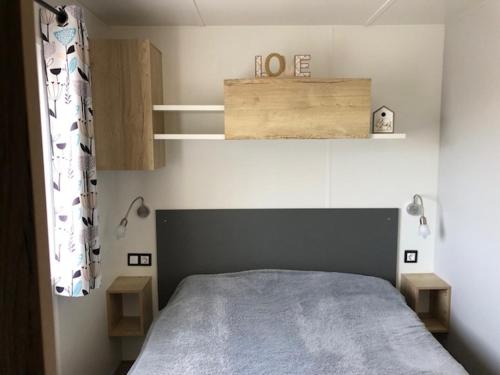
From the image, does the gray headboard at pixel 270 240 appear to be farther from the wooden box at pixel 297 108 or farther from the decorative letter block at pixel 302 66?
the decorative letter block at pixel 302 66

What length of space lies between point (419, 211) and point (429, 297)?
2.11ft

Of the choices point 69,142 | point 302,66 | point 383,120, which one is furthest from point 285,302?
point 69,142

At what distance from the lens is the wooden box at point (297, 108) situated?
7.84 ft

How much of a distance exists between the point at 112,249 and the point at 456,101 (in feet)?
8.22

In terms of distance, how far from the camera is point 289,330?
225 cm

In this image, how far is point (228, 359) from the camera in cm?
197

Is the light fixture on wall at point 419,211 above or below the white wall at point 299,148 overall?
below

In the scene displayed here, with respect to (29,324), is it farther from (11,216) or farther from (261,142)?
(261,142)

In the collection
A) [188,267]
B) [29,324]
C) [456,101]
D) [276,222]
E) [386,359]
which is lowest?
[386,359]

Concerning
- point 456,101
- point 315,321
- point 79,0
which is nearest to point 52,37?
point 79,0

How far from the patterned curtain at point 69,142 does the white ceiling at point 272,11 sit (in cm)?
54

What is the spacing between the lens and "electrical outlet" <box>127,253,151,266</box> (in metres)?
2.93

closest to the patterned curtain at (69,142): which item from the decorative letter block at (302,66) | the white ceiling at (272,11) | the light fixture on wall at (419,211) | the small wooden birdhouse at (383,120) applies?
the white ceiling at (272,11)

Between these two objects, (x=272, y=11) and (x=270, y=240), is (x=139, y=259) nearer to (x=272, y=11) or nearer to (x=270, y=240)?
(x=270, y=240)
